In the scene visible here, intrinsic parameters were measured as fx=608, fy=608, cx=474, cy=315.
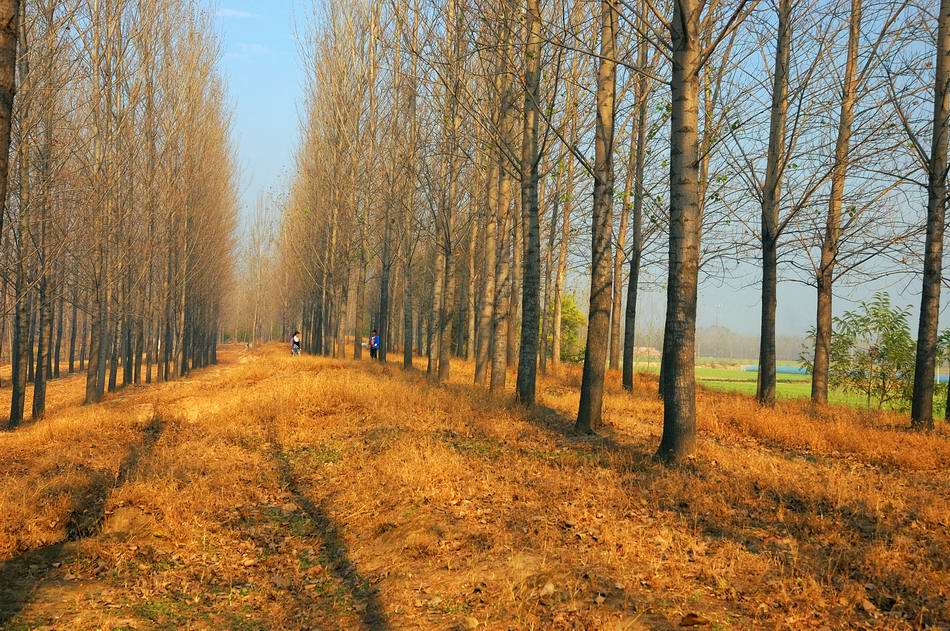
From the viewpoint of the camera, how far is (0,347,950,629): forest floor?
3775 mm

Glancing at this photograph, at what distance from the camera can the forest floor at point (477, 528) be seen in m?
3.78

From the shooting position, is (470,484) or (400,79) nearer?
(470,484)

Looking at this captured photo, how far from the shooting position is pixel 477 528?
16.4 ft

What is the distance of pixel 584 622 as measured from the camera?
3.46m

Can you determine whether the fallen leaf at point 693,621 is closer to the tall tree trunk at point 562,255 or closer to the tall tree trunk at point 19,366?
the tall tree trunk at point 19,366

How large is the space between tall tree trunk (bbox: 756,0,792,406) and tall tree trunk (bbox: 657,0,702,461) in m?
5.49

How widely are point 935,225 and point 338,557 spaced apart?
1025 cm

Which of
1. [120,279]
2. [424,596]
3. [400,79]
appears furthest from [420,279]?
[424,596]

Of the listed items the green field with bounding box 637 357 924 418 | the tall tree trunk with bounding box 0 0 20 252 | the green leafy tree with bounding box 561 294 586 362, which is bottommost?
the green field with bounding box 637 357 924 418

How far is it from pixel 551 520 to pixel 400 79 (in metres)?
16.8

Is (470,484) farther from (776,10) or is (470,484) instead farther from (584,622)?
(776,10)

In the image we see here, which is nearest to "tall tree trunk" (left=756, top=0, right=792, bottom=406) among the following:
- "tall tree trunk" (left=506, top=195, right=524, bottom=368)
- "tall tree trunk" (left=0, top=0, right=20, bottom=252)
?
"tall tree trunk" (left=506, top=195, right=524, bottom=368)

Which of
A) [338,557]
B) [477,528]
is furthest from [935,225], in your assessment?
[338,557]

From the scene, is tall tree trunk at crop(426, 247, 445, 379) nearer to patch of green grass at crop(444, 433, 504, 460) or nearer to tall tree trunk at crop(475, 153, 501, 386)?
tall tree trunk at crop(475, 153, 501, 386)
